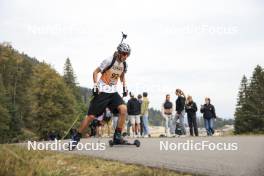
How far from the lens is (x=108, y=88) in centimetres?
973

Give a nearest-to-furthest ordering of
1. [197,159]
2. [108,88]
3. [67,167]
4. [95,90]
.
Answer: [67,167] < [197,159] < [95,90] < [108,88]

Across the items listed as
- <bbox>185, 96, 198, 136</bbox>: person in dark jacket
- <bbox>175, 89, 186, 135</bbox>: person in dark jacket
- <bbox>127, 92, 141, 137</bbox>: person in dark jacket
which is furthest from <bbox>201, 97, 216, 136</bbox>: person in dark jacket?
<bbox>127, 92, 141, 137</bbox>: person in dark jacket

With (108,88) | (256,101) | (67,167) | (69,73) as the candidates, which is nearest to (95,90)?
(108,88)

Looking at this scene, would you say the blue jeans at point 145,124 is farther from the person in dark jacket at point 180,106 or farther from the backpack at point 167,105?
the person in dark jacket at point 180,106

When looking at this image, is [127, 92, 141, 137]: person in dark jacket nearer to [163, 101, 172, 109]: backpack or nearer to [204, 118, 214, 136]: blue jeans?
[163, 101, 172, 109]: backpack

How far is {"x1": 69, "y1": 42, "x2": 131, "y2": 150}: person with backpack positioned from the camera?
9607 millimetres

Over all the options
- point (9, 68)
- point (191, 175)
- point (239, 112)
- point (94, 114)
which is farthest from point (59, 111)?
point (191, 175)

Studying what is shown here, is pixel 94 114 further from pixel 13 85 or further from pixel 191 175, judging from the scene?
pixel 13 85

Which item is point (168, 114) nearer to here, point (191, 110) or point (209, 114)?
point (191, 110)

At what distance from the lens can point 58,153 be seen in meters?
9.16

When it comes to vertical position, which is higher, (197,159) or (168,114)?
(168,114)

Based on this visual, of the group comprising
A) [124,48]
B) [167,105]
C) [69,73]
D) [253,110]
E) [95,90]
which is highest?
[69,73]

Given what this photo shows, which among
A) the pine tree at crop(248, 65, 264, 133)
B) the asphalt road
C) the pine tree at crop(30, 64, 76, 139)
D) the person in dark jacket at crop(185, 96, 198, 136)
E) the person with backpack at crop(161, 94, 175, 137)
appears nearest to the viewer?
the asphalt road

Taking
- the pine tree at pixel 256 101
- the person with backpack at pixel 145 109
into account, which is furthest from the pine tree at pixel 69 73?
the person with backpack at pixel 145 109
